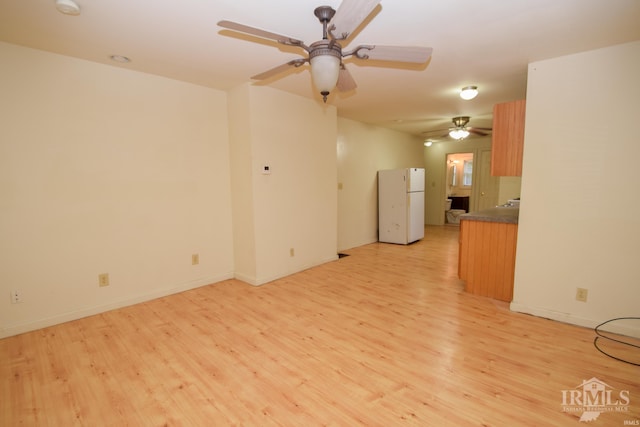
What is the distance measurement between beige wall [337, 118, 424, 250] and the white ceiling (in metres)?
2.18

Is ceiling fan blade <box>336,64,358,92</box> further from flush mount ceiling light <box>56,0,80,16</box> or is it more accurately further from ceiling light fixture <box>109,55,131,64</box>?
ceiling light fixture <box>109,55,131,64</box>

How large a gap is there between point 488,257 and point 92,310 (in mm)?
4093

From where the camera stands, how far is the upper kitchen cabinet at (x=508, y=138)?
2.91 meters

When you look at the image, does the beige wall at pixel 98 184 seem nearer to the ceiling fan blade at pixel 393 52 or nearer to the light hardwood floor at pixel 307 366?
the light hardwood floor at pixel 307 366

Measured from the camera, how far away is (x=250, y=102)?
341 cm

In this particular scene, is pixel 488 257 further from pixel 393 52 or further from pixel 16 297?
pixel 16 297

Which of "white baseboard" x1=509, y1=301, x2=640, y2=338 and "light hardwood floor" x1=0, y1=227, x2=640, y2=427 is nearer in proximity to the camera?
"light hardwood floor" x1=0, y1=227, x2=640, y2=427

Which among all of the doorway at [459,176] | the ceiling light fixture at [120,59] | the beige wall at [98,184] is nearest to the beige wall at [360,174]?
the beige wall at [98,184]

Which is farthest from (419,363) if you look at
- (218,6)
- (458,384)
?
(218,6)

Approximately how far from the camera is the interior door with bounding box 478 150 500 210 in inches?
292

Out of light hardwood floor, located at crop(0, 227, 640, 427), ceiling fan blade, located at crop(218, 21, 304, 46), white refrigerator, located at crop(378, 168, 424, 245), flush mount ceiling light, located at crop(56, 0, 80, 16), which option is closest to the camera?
ceiling fan blade, located at crop(218, 21, 304, 46)

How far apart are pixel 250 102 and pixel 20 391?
121 inches

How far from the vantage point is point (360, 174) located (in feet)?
18.9

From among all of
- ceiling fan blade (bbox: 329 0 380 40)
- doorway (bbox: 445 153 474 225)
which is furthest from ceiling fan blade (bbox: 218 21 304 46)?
doorway (bbox: 445 153 474 225)
